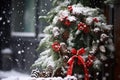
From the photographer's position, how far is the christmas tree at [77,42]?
22.2ft

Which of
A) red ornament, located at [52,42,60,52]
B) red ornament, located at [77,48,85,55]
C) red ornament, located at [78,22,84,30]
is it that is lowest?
red ornament, located at [77,48,85,55]

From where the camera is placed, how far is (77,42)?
22.9 ft

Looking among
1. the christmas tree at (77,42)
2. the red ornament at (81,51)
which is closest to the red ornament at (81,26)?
the christmas tree at (77,42)

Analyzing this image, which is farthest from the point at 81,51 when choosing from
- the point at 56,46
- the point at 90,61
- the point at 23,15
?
the point at 23,15

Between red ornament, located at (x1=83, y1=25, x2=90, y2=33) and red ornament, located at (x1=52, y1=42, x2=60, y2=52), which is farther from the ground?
red ornament, located at (x1=83, y1=25, x2=90, y2=33)

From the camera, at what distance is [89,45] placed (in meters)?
6.96

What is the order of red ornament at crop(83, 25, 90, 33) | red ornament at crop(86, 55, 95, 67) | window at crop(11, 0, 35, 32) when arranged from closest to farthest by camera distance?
red ornament at crop(86, 55, 95, 67) → red ornament at crop(83, 25, 90, 33) → window at crop(11, 0, 35, 32)

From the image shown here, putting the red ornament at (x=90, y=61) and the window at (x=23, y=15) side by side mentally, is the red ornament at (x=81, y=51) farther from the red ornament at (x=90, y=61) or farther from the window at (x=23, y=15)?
the window at (x=23, y=15)

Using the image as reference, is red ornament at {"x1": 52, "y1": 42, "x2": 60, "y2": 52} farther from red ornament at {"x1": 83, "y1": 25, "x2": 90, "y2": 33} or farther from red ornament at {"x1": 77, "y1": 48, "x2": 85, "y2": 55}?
red ornament at {"x1": 83, "y1": 25, "x2": 90, "y2": 33}

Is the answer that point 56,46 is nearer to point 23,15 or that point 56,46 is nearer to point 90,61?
point 90,61

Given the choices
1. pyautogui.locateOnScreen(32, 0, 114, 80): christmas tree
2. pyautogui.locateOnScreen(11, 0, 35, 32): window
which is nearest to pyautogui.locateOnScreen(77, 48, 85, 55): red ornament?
pyautogui.locateOnScreen(32, 0, 114, 80): christmas tree

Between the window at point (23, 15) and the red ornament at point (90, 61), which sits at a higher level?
the window at point (23, 15)

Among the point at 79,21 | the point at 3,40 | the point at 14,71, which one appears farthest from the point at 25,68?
the point at 79,21

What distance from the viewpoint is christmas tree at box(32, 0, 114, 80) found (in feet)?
22.2
